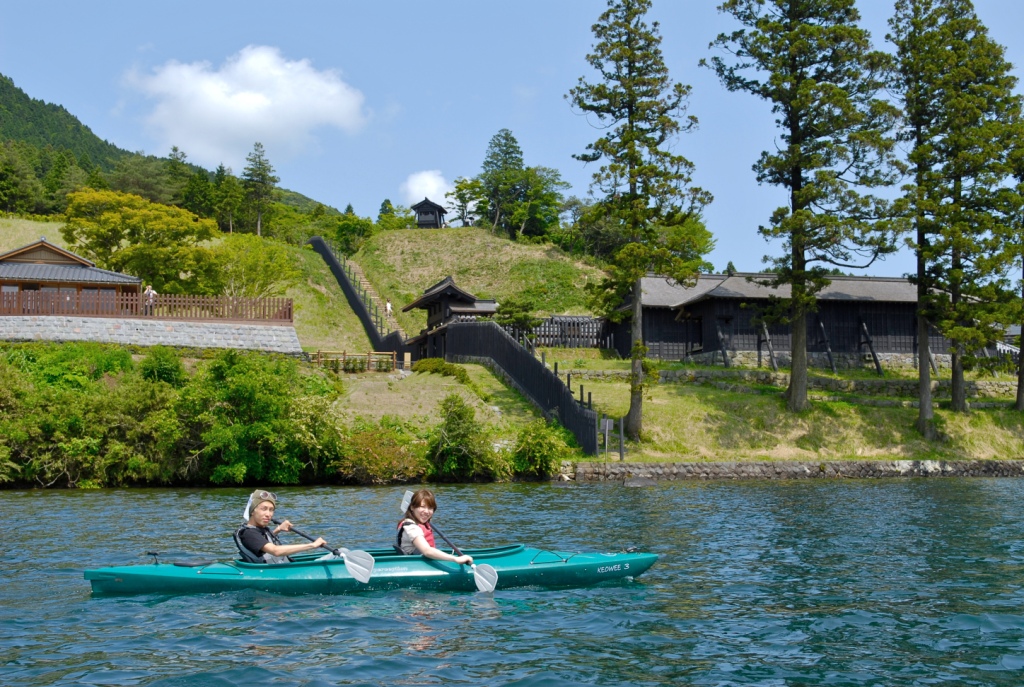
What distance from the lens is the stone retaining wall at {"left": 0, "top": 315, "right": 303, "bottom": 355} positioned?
37.9 metres

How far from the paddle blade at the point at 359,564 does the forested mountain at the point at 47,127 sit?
147 m

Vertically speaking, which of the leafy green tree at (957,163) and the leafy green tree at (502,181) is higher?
the leafy green tree at (502,181)

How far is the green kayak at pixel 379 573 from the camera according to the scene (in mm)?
12992

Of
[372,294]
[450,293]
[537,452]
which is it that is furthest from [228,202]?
[537,452]

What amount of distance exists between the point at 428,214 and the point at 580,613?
8442 cm

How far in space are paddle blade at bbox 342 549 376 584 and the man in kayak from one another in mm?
475

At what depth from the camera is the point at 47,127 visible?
514ft

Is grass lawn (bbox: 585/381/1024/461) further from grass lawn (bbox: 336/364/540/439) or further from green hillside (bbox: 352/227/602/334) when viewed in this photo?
green hillside (bbox: 352/227/602/334)

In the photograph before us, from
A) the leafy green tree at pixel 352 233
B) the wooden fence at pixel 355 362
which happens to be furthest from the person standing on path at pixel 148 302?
the leafy green tree at pixel 352 233

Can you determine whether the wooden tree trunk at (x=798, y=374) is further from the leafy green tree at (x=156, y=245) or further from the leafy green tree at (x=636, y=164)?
the leafy green tree at (x=156, y=245)

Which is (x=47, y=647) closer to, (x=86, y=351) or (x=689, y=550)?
(x=689, y=550)

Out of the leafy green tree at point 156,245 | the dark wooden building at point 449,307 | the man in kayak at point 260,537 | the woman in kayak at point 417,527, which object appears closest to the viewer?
the man in kayak at point 260,537

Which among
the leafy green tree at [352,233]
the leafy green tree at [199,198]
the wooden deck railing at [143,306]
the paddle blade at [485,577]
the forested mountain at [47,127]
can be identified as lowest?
the paddle blade at [485,577]

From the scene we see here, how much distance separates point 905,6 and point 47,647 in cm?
3928
